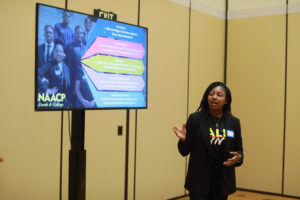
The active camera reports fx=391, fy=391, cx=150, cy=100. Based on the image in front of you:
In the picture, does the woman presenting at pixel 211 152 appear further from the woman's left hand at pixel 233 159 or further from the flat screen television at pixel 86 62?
the flat screen television at pixel 86 62

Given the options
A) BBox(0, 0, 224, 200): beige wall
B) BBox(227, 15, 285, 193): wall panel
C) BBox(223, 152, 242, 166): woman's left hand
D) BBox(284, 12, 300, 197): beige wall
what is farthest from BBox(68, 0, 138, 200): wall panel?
BBox(284, 12, 300, 197): beige wall

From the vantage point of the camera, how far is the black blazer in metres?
2.63

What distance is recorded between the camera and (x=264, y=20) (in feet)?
18.0

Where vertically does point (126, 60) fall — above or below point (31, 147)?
above

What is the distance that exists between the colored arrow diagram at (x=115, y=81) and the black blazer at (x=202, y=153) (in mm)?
619

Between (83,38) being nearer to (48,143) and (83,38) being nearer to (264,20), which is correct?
(48,143)

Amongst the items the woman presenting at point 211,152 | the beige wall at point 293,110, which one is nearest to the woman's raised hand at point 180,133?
the woman presenting at point 211,152

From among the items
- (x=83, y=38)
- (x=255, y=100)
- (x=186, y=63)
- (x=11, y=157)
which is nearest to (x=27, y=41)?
(x=83, y=38)

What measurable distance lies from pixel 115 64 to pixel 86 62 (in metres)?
0.27

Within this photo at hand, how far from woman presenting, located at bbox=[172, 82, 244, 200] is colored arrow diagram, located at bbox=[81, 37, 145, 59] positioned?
74cm

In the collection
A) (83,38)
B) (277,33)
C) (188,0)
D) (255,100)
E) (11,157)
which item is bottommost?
(11,157)

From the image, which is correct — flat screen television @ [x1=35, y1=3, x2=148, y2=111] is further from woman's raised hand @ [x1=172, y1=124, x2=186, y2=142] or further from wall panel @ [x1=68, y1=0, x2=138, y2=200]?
wall panel @ [x1=68, y1=0, x2=138, y2=200]

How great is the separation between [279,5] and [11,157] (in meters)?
4.03

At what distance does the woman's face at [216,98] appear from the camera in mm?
2752
